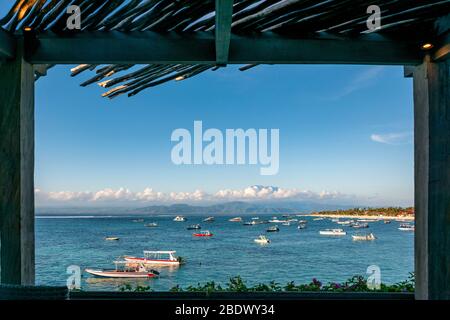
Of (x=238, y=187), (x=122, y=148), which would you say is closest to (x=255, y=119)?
(x=238, y=187)

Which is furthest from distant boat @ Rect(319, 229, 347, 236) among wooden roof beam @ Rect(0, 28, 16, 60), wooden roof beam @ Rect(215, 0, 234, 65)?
wooden roof beam @ Rect(0, 28, 16, 60)

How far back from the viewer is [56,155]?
Answer: 120 ft

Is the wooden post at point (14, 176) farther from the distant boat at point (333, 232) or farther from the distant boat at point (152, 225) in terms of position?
the distant boat at point (152, 225)

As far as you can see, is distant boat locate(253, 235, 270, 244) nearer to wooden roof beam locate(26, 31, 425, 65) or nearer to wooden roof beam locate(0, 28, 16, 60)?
wooden roof beam locate(26, 31, 425, 65)

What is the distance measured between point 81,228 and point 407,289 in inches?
1930

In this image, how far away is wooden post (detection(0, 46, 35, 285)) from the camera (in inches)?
66.7

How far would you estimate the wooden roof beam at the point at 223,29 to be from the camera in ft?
4.33

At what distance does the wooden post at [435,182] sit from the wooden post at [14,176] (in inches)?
74.5

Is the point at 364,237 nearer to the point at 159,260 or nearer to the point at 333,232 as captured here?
the point at 333,232

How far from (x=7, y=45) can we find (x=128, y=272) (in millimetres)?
27633

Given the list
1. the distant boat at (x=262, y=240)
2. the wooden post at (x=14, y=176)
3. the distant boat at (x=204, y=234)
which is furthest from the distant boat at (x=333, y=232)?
the wooden post at (x=14, y=176)

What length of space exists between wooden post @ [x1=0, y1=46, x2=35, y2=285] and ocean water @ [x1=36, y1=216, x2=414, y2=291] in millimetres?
25248
